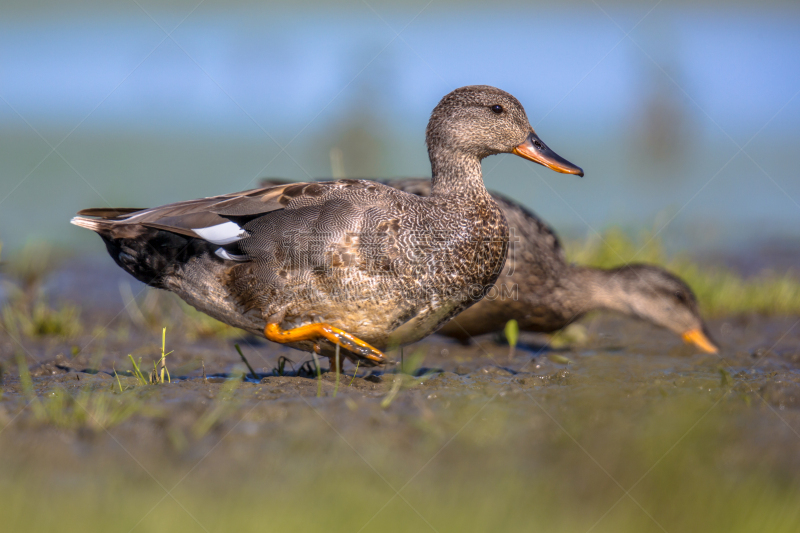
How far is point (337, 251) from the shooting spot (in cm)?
377

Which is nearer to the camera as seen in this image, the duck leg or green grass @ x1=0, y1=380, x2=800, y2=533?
green grass @ x1=0, y1=380, x2=800, y2=533

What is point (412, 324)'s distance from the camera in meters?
3.95

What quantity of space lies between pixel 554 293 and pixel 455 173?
5.52ft

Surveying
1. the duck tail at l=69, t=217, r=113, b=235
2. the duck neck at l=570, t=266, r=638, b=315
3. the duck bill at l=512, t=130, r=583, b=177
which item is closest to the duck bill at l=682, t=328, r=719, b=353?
the duck neck at l=570, t=266, r=638, b=315

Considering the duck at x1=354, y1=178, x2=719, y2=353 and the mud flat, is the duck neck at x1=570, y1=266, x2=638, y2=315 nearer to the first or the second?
the duck at x1=354, y1=178, x2=719, y2=353

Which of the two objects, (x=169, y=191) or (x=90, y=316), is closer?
(x=90, y=316)

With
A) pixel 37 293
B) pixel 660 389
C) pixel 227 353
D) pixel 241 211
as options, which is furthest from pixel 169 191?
pixel 660 389

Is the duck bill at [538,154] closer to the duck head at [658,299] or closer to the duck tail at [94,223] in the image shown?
the duck head at [658,299]

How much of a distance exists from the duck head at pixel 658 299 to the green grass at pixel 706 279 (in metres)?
0.75

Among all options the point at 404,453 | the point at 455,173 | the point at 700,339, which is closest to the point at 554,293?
the point at 700,339

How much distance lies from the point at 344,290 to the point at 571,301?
8.05 ft

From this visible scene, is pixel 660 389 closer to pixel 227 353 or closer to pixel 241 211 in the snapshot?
pixel 241 211

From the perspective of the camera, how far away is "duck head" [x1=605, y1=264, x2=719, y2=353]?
568 centimetres

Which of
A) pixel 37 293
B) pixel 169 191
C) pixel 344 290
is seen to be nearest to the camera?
pixel 344 290
